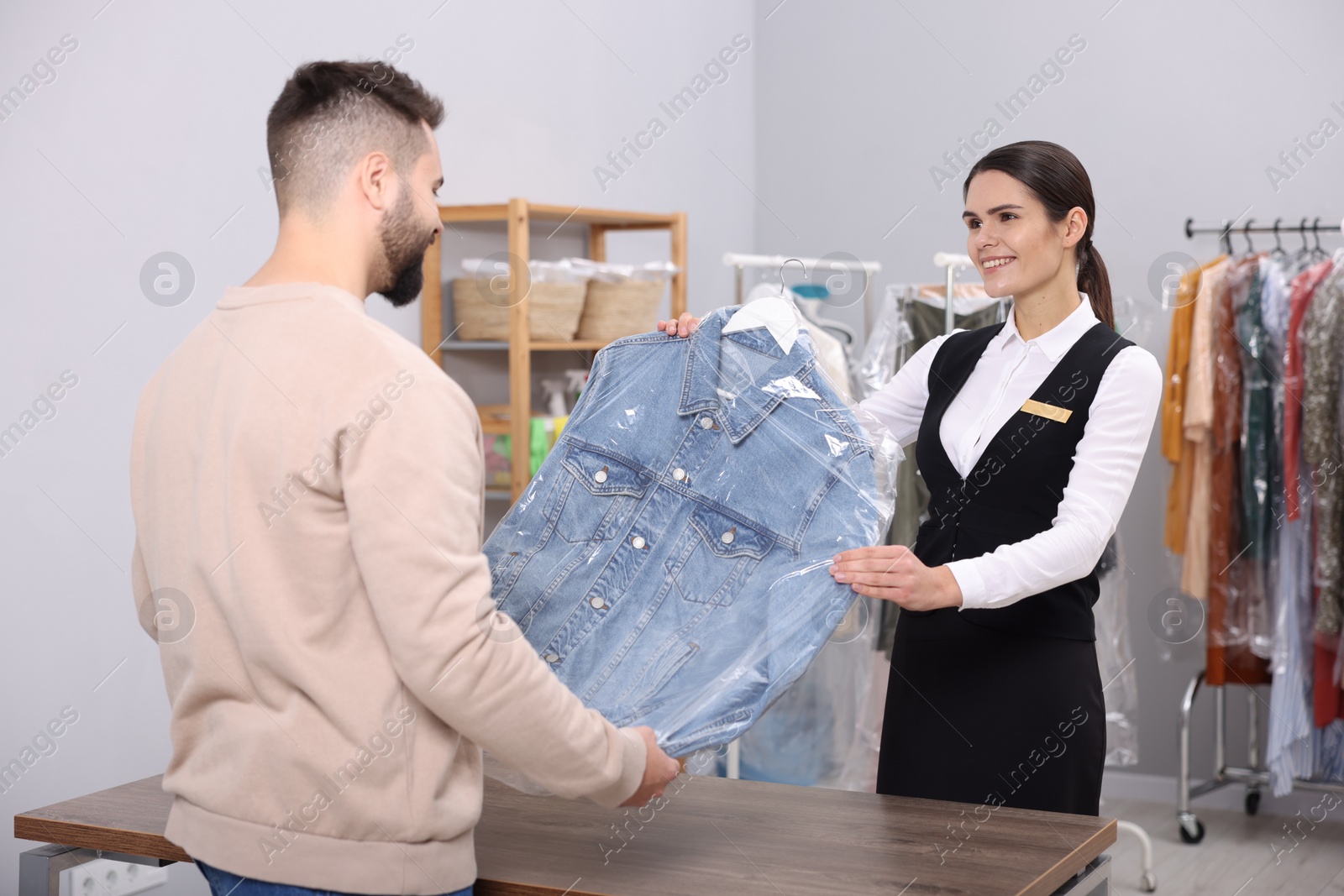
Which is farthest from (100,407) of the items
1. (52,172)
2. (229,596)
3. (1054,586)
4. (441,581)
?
(1054,586)

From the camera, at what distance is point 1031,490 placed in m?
1.96

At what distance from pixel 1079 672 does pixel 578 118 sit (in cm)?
264

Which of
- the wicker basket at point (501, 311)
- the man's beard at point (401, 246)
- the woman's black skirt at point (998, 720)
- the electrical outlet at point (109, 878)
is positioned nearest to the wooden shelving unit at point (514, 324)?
the wicker basket at point (501, 311)

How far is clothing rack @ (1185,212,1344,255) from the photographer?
394 cm

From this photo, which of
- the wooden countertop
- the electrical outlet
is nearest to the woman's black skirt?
the wooden countertop

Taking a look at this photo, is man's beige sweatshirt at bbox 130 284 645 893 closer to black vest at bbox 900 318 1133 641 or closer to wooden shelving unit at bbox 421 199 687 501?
black vest at bbox 900 318 1133 641

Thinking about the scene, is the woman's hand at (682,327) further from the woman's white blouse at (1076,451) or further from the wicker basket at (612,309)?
the wicker basket at (612,309)

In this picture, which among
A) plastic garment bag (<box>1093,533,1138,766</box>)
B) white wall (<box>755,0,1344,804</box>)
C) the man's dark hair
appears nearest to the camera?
the man's dark hair

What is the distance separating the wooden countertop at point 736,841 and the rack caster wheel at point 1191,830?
2576 mm

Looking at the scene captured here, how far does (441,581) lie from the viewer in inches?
45.4

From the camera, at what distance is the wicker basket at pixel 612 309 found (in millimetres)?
3576

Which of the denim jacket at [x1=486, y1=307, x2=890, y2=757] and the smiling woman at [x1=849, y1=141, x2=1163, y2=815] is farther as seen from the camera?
the smiling woman at [x1=849, y1=141, x2=1163, y2=815]

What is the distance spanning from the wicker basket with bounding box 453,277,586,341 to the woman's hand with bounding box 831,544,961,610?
72.1 inches

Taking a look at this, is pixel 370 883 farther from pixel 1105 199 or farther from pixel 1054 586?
pixel 1105 199
